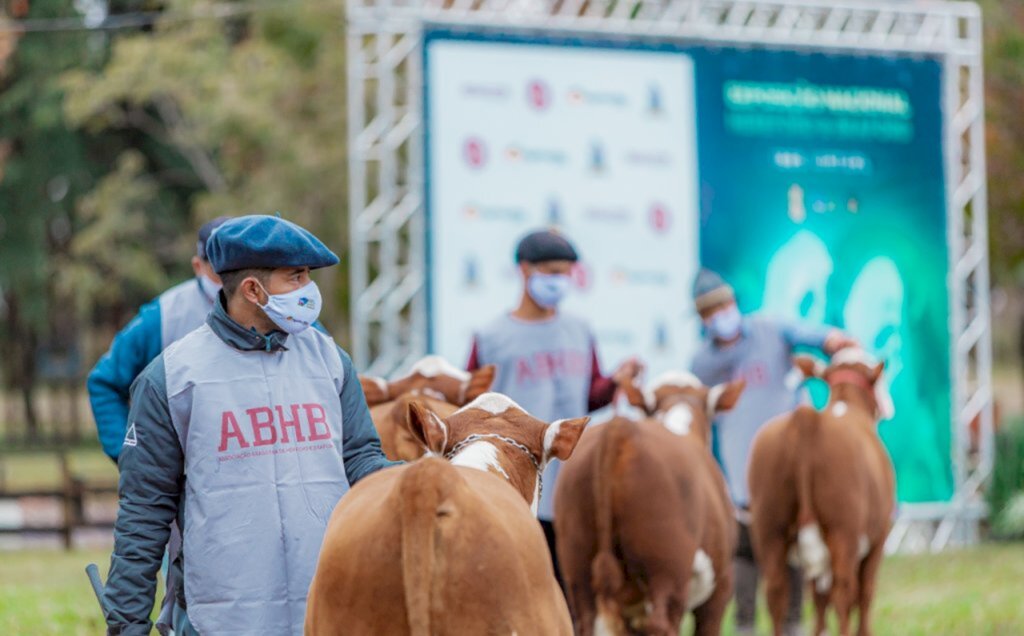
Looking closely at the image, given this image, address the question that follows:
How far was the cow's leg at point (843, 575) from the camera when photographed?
27.9ft

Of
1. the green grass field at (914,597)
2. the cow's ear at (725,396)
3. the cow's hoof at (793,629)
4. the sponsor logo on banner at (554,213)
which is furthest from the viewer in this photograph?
the sponsor logo on banner at (554,213)

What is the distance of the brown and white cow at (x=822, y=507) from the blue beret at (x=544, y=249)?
5.53ft

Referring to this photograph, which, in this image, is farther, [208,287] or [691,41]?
[691,41]

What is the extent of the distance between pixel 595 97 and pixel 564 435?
8.85 metres

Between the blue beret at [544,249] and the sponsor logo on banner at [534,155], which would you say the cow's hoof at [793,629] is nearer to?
the blue beret at [544,249]

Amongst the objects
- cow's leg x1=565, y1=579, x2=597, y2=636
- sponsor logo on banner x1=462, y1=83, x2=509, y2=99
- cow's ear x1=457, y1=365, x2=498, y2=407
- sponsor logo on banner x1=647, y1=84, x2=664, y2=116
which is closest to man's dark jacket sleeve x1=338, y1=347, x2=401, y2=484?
cow's ear x1=457, y1=365, x2=498, y2=407

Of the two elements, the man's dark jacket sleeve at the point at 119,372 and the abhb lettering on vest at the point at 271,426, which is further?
the man's dark jacket sleeve at the point at 119,372

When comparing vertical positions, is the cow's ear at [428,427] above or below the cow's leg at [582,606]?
above

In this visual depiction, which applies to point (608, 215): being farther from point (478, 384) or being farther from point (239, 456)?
point (239, 456)

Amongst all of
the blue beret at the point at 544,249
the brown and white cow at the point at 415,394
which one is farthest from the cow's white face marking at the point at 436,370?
the blue beret at the point at 544,249

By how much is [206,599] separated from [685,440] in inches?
145

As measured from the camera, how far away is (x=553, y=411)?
780 centimetres

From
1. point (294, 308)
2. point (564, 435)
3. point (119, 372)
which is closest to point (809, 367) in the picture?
point (119, 372)

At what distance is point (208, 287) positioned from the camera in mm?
6480
